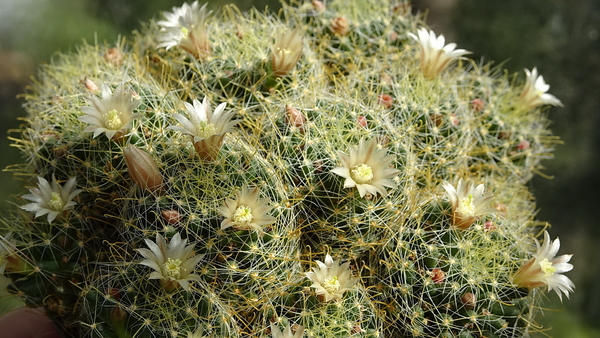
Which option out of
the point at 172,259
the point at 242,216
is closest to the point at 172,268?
the point at 172,259

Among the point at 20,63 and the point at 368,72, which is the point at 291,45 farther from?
the point at 20,63

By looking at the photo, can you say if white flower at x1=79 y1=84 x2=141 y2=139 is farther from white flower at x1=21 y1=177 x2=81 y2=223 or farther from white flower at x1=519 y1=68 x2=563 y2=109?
white flower at x1=519 y1=68 x2=563 y2=109

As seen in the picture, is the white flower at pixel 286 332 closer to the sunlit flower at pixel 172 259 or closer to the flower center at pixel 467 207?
the sunlit flower at pixel 172 259

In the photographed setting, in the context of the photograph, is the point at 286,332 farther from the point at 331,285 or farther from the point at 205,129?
the point at 205,129

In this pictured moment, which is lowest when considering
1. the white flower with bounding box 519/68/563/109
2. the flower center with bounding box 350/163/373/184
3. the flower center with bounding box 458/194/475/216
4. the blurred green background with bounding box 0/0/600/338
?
the blurred green background with bounding box 0/0/600/338

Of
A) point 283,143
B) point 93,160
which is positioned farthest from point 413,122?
point 93,160

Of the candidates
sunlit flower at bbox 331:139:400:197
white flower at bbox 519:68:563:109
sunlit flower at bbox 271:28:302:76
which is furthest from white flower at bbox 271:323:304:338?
white flower at bbox 519:68:563:109
